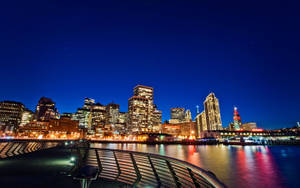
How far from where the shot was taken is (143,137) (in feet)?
553

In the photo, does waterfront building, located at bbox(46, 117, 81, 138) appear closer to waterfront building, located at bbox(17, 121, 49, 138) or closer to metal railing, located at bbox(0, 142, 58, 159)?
waterfront building, located at bbox(17, 121, 49, 138)

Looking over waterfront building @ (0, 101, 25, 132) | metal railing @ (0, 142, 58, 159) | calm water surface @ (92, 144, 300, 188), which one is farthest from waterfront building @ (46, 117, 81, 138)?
calm water surface @ (92, 144, 300, 188)

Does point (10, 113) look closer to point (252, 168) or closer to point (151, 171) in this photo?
point (252, 168)

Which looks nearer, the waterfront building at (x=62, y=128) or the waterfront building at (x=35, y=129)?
the waterfront building at (x=35, y=129)

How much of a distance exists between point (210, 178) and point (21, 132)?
189557mm

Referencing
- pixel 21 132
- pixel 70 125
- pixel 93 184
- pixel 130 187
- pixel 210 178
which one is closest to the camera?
pixel 210 178

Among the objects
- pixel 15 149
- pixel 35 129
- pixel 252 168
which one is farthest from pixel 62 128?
pixel 252 168

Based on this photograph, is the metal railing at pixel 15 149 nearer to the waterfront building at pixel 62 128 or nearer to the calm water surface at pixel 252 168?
the calm water surface at pixel 252 168

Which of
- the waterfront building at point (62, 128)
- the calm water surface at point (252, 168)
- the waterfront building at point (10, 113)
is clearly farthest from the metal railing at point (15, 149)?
the waterfront building at point (10, 113)

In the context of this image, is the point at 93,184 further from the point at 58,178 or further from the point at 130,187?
the point at 58,178

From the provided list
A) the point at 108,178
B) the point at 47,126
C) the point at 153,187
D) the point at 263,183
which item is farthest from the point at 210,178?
the point at 47,126

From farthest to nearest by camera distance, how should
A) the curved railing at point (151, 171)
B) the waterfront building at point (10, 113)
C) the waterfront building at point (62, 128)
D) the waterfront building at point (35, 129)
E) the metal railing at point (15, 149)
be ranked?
the waterfront building at point (10, 113)
the waterfront building at point (62, 128)
the waterfront building at point (35, 129)
the metal railing at point (15, 149)
the curved railing at point (151, 171)

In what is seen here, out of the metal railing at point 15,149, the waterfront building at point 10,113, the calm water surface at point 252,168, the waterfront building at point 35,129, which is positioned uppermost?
the waterfront building at point 10,113

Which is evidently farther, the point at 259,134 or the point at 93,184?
the point at 259,134
